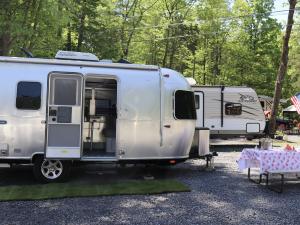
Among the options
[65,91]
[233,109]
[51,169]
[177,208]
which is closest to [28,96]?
[65,91]

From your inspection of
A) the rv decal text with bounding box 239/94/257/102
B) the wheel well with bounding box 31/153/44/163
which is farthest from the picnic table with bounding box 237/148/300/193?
the rv decal text with bounding box 239/94/257/102

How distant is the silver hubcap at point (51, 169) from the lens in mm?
9023

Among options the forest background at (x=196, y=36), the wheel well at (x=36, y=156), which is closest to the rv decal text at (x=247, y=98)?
the wheel well at (x=36, y=156)

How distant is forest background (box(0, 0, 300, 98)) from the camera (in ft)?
96.2

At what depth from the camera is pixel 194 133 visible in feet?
34.0

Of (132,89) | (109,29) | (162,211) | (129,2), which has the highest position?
(129,2)

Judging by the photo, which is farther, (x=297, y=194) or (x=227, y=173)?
(x=227, y=173)

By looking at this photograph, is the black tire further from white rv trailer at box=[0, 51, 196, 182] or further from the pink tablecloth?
the pink tablecloth

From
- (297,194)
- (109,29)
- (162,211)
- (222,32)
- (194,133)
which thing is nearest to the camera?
(162,211)

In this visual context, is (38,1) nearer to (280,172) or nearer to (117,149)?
(117,149)

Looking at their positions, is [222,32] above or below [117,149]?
above

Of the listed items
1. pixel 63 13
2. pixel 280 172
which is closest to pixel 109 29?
pixel 63 13

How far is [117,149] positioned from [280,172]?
3.59m

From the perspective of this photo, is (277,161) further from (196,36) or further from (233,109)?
(196,36)
